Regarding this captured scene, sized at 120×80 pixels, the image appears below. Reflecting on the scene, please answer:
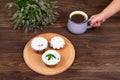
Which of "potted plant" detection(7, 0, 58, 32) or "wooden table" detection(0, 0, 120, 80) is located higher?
"potted plant" detection(7, 0, 58, 32)

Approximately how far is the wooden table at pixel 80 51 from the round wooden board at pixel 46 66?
2 centimetres

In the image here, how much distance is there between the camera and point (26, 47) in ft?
3.46

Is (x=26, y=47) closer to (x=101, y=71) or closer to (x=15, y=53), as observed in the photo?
(x=15, y=53)

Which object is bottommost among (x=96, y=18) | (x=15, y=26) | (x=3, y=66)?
(x=3, y=66)

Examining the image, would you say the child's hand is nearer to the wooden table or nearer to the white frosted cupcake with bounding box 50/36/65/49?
the wooden table

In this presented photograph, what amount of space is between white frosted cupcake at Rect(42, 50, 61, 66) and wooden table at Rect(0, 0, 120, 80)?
7 centimetres

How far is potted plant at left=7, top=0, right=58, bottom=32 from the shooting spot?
106 centimetres

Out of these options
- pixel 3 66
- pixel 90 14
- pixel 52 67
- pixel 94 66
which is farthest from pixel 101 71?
pixel 3 66

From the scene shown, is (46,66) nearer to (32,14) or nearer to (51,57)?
(51,57)

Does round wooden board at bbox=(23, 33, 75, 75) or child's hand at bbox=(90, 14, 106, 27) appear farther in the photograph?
child's hand at bbox=(90, 14, 106, 27)

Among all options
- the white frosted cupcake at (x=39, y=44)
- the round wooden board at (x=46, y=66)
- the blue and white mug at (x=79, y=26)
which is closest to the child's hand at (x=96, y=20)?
the blue and white mug at (x=79, y=26)

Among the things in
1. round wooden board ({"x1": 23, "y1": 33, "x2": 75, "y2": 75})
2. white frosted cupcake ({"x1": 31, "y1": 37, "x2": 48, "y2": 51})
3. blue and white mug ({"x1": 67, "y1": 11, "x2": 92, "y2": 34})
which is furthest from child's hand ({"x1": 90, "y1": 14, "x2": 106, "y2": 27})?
white frosted cupcake ({"x1": 31, "y1": 37, "x2": 48, "y2": 51})

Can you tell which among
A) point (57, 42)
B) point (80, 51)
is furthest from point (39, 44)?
point (80, 51)

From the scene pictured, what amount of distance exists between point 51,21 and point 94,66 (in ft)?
1.06
